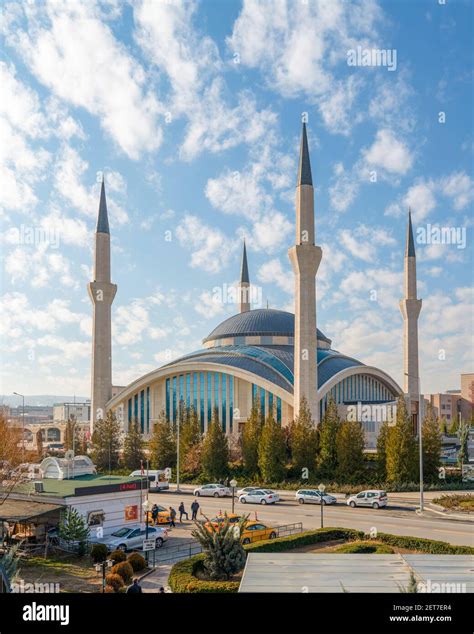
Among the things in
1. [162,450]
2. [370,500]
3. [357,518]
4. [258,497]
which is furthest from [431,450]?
[162,450]

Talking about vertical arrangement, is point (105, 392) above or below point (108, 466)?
above

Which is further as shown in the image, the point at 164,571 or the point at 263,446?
the point at 263,446

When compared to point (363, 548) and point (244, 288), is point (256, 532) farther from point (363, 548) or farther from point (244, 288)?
point (244, 288)

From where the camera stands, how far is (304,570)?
1282 cm

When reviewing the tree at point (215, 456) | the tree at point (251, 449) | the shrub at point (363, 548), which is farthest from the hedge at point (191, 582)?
the tree at point (215, 456)

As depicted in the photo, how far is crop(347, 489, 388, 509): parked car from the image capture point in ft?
102

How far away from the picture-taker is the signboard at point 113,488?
22.7m

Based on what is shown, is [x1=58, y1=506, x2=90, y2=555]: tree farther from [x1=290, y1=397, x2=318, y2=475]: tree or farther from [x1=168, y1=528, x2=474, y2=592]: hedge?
[x1=290, y1=397, x2=318, y2=475]: tree

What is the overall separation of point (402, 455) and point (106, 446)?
24.8m
